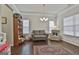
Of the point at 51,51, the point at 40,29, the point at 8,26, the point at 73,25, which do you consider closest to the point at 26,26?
the point at 40,29

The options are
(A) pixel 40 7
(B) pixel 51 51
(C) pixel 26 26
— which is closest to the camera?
(B) pixel 51 51

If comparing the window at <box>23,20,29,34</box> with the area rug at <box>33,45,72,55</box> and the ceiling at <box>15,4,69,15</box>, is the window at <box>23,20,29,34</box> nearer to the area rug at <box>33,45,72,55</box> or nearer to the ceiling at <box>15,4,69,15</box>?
the ceiling at <box>15,4,69,15</box>

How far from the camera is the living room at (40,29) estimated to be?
5.72m

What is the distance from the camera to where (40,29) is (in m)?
11.5

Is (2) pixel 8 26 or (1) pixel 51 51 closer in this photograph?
(1) pixel 51 51

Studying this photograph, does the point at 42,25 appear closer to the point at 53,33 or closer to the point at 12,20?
the point at 53,33

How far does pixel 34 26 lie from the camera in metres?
11.4

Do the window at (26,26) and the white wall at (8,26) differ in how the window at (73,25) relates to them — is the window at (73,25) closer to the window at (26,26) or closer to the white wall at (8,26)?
the white wall at (8,26)

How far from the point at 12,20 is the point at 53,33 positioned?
4.90 meters

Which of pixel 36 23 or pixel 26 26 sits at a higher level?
pixel 36 23

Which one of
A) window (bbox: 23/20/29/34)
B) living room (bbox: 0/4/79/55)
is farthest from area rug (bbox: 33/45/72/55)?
window (bbox: 23/20/29/34)

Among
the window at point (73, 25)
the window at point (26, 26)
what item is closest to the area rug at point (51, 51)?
the window at point (73, 25)

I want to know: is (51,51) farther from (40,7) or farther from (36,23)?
(36,23)
